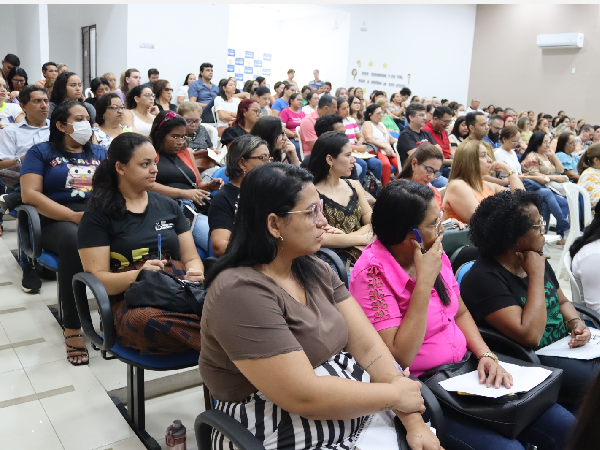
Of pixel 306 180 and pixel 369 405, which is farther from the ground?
pixel 306 180

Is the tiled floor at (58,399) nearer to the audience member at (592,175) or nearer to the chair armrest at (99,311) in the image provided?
the chair armrest at (99,311)

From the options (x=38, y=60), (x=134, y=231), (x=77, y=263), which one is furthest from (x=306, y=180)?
(x=38, y=60)

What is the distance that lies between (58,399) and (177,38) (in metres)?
8.21

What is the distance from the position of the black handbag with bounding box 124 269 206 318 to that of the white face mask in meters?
1.34

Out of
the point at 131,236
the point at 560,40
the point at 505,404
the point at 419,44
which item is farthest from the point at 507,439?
the point at 560,40

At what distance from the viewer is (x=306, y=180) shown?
4.57 feet

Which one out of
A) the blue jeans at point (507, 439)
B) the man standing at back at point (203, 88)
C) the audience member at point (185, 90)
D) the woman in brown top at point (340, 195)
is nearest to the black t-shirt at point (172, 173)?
the woman in brown top at point (340, 195)

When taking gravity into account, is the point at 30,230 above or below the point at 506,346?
above

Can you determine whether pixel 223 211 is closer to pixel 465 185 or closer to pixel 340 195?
pixel 340 195

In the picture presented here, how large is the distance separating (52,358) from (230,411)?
182 centimetres

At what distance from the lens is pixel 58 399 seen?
238cm

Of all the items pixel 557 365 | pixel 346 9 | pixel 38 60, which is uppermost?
pixel 346 9

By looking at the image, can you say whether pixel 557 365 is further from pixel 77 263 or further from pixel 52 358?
pixel 52 358

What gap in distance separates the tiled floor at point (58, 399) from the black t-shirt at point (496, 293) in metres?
1.29
